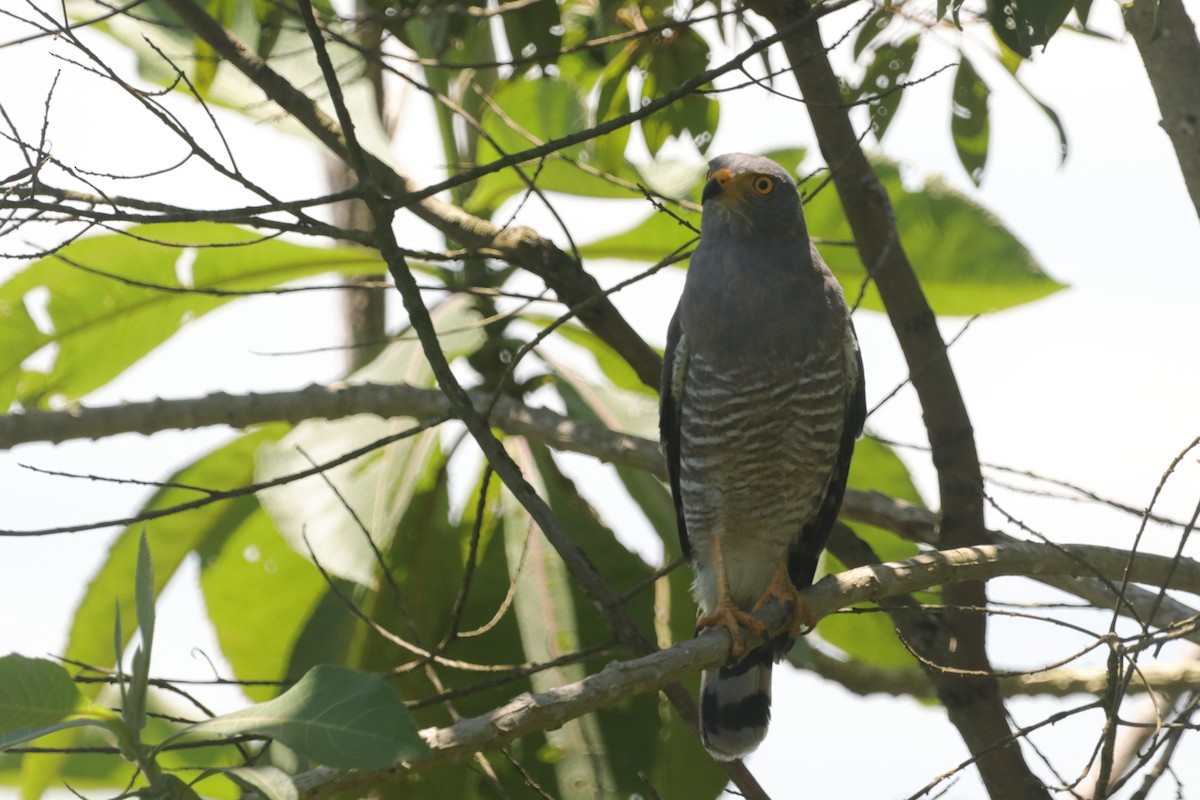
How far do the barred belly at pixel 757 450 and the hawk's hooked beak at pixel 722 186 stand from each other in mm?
472

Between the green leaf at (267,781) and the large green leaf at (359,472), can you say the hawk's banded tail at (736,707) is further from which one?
the green leaf at (267,781)

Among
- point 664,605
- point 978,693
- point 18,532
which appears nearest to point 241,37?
point 18,532

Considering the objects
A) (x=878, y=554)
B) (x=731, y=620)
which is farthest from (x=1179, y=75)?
(x=878, y=554)

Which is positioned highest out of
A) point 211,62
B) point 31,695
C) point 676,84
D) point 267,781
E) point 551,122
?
point 551,122

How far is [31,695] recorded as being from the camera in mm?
1902

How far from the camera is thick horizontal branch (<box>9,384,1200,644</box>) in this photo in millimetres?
3188

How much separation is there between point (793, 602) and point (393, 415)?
1.25 metres

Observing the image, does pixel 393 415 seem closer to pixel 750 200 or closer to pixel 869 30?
pixel 750 200

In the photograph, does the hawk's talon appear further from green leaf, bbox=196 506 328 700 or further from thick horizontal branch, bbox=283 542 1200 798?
green leaf, bbox=196 506 328 700

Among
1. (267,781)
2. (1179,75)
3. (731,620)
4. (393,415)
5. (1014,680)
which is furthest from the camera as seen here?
(1014,680)

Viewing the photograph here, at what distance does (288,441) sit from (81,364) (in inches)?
43.0

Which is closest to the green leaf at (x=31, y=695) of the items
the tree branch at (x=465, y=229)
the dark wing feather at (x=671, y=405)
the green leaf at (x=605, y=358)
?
the tree branch at (x=465, y=229)

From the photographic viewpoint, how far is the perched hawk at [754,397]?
132 inches

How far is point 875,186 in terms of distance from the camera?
3.31 meters
